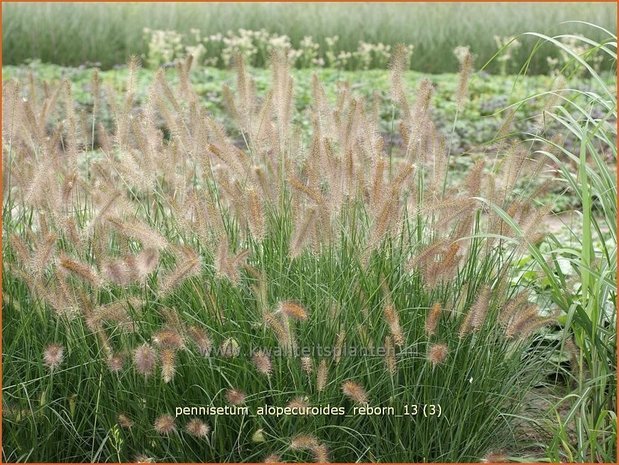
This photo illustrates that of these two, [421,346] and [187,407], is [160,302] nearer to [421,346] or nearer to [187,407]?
[187,407]

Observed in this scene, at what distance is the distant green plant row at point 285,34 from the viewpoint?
9.74 meters

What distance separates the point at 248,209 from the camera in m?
2.61

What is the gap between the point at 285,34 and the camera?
1027 cm

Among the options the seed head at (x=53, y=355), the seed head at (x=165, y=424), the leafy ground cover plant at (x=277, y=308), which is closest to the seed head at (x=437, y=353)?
the leafy ground cover plant at (x=277, y=308)

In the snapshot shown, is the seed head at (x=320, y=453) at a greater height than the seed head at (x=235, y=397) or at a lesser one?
lesser

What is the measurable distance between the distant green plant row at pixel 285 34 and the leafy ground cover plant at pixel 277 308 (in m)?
6.60

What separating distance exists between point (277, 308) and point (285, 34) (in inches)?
314

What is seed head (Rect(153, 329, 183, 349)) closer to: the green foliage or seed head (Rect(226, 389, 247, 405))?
seed head (Rect(226, 389, 247, 405))

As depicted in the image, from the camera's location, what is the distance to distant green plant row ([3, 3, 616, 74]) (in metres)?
9.74

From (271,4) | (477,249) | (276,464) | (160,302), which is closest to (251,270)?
(160,302)

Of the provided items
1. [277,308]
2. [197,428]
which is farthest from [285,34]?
[197,428]

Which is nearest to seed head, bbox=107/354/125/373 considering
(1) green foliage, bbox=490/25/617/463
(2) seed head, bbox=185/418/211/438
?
(2) seed head, bbox=185/418/211/438

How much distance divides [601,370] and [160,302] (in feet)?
4.54

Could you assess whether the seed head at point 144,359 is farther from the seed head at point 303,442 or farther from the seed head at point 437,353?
the seed head at point 437,353
